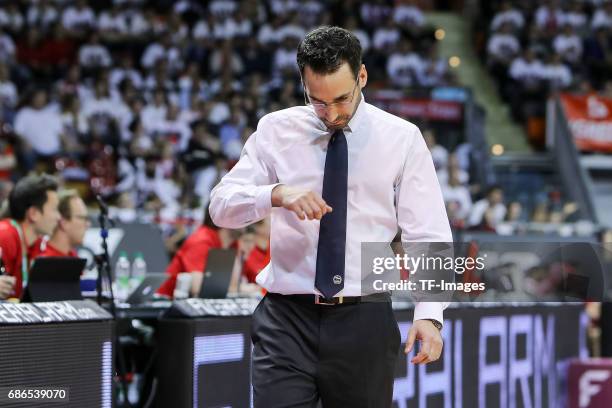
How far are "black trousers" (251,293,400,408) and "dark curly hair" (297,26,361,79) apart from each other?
2.74 feet

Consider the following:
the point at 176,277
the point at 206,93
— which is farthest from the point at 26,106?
the point at 176,277

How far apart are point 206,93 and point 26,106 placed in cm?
322

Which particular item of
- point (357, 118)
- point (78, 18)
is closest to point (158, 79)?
point (78, 18)

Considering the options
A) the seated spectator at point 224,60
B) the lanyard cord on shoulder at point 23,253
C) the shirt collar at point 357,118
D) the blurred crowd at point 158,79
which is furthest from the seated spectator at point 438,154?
the shirt collar at point 357,118

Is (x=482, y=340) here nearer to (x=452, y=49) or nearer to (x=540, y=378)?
(x=540, y=378)

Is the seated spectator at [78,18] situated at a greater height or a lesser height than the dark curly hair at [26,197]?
greater

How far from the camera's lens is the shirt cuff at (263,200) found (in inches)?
143

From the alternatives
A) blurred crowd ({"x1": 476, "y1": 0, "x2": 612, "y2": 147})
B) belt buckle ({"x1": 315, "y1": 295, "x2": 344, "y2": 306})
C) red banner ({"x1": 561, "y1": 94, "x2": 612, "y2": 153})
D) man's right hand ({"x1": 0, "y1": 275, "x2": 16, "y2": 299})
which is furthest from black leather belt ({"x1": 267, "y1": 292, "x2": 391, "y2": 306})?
blurred crowd ({"x1": 476, "y1": 0, "x2": 612, "y2": 147})

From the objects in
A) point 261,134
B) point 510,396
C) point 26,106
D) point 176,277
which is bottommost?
point 510,396

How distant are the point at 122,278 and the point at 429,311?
15.5 ft

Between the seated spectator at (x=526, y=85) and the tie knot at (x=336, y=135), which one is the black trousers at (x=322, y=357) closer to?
the tie knot at (x=336, y=135)

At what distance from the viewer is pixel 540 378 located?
795 centimetres

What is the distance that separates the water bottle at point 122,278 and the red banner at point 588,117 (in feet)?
36.3

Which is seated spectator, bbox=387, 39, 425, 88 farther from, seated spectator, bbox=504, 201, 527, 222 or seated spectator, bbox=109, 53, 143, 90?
seated spectator, bbox=109, 53, 143, 90
